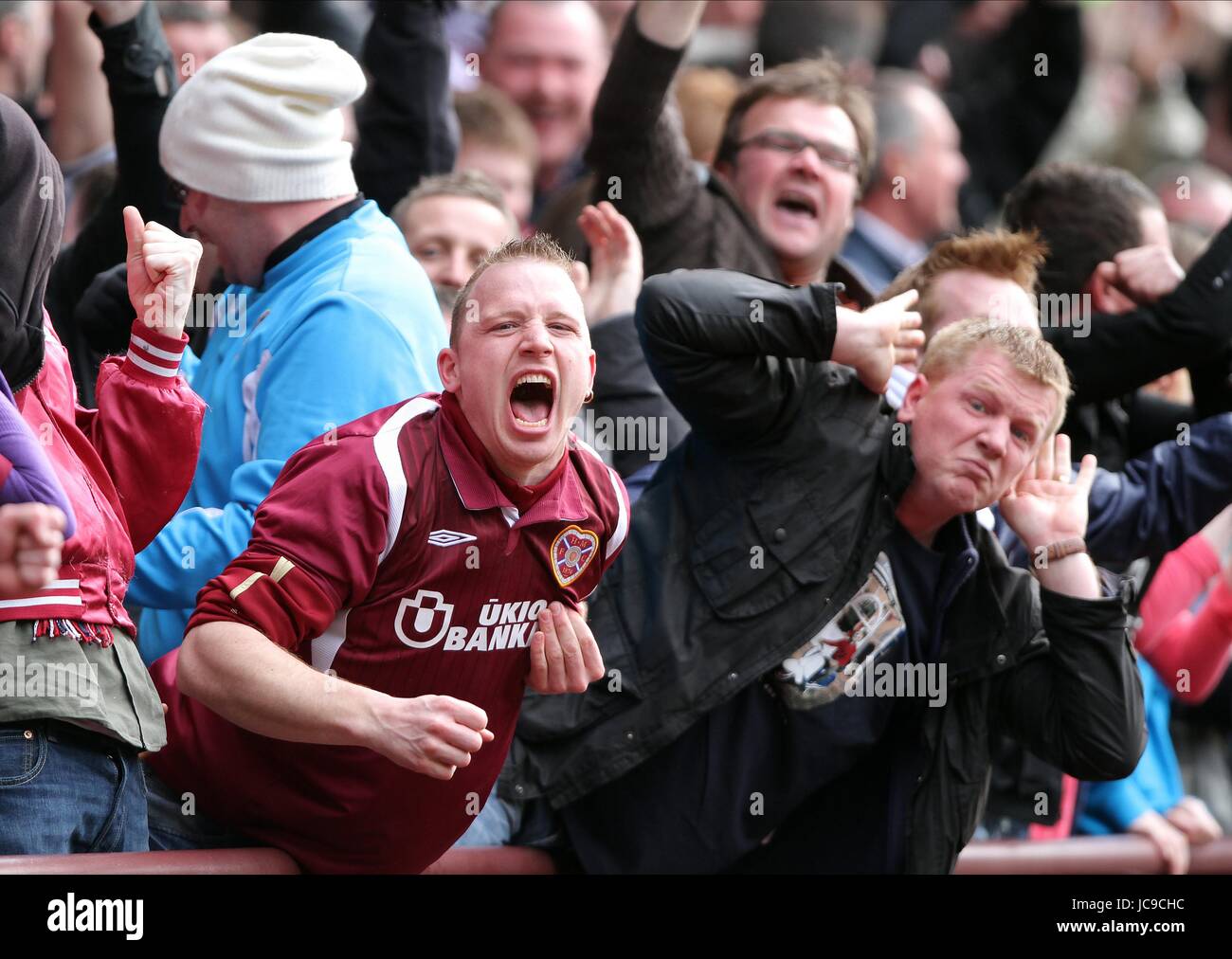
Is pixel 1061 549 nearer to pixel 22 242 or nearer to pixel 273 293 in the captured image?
pixel 273 293

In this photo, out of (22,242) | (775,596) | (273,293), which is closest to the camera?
(22,242)

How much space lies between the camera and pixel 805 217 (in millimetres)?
4570

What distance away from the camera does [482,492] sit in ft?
9.46

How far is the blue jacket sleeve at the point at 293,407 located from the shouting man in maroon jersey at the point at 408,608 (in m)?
0.17

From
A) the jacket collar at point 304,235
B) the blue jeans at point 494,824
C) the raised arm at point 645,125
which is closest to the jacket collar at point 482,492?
the jacket collar at point 304,235

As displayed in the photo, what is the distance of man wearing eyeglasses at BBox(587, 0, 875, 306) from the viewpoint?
4258 mm

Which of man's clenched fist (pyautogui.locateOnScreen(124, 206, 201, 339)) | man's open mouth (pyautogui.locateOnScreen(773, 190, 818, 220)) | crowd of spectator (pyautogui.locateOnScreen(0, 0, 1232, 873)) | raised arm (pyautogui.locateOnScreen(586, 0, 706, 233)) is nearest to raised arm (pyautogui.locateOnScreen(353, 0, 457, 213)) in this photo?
crowd of spectator (pyautogui.locateOnScreen(0, 0, 1232, 873))

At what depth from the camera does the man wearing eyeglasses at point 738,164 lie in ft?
14.0

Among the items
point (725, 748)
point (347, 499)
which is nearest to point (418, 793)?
point (347, 499)

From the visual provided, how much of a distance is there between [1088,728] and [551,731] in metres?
1.06

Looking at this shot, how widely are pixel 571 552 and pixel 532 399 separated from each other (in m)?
0.26

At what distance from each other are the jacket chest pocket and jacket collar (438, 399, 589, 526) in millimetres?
661

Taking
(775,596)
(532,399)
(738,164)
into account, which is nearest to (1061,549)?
(775,596)

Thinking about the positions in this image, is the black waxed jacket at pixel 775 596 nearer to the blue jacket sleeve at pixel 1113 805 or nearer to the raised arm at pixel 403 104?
the blue jacket sleeve at pixel 1113 805
